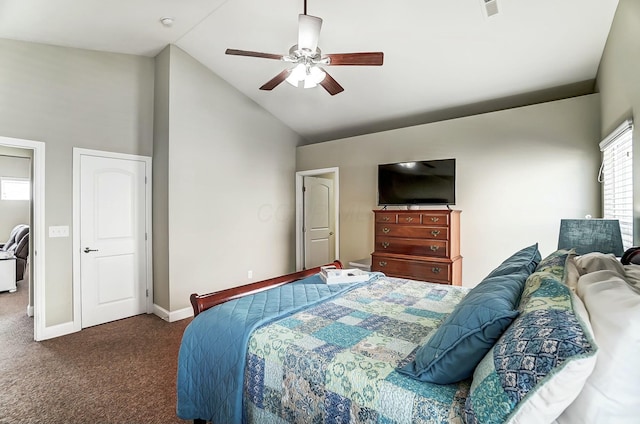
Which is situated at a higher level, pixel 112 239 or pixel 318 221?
pixel 318 221

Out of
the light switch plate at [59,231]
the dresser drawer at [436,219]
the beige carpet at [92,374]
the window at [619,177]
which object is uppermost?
the window at [619,177]

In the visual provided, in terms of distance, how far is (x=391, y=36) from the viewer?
9.89 ft

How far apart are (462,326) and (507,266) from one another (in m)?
0.92

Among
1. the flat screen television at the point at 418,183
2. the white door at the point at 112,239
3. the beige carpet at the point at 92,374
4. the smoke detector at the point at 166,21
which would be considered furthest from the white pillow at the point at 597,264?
the white door at the point at 112,239

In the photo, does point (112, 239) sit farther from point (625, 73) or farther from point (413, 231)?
point (625, 73)

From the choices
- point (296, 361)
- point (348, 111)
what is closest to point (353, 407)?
point (296, 361)

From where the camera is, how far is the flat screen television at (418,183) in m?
3.76

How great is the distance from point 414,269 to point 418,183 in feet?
3.58

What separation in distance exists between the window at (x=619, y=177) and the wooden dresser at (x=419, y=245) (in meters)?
1.33

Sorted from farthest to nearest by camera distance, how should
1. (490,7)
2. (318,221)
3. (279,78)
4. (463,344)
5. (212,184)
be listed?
(318,221), (212,184), (279,78), (490,7), (463,344)

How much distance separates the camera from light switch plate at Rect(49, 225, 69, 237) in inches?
→ 128

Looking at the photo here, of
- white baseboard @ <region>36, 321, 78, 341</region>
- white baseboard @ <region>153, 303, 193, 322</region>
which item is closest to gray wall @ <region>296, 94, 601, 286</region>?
white baseboard @ <region>153, 303, 193, 322</region>

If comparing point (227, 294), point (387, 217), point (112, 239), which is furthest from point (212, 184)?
point (227, 294)

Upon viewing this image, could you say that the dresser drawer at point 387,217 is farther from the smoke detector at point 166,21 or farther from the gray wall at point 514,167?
the smoke detector at point 166,21
